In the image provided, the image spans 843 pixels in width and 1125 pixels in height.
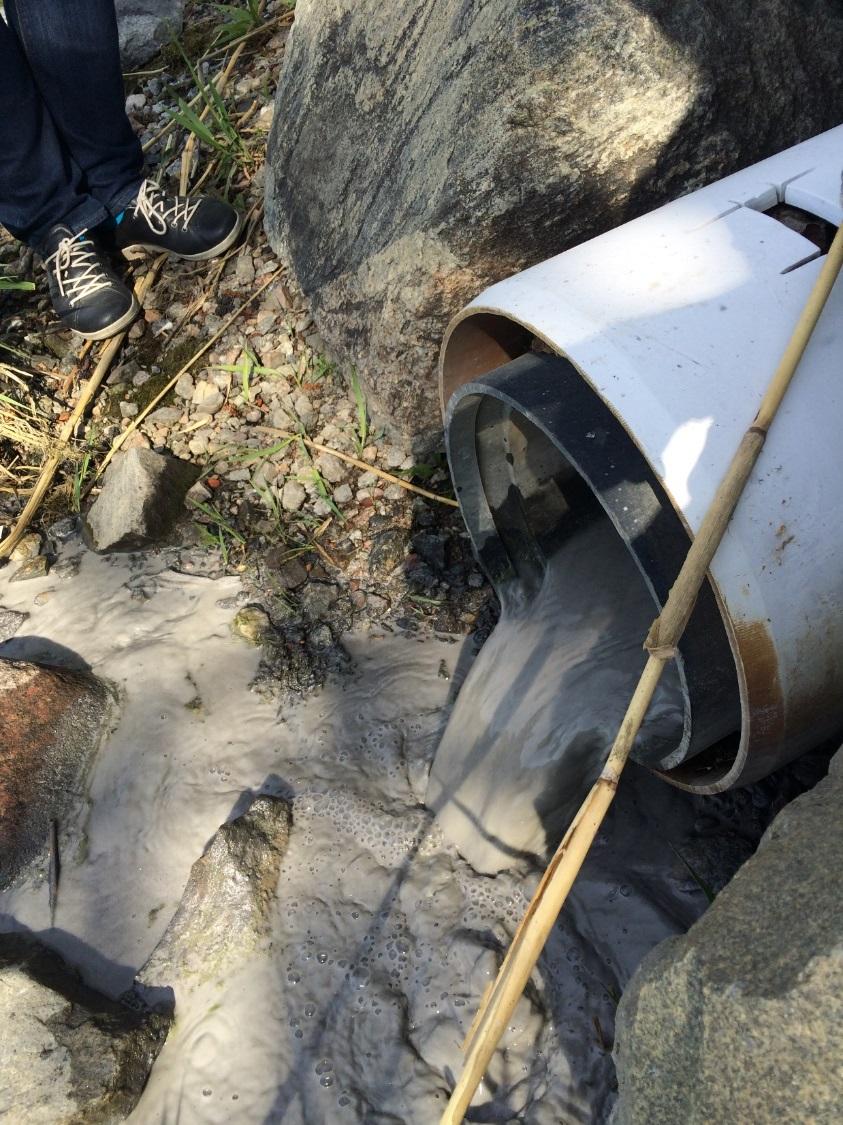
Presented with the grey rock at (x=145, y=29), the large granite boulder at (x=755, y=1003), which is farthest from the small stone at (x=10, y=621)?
the grey rock at (x=145, y=29)

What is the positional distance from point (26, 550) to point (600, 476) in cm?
164

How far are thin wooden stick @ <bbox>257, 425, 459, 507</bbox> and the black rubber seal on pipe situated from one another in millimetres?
328

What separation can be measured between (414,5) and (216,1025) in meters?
2.07

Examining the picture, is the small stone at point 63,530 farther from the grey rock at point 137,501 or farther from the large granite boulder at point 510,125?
the large granite boulder at point 510,125

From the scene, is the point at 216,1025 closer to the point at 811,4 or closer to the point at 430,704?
the point at 430,704

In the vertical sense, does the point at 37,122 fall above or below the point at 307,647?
above

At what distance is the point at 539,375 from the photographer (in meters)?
1.43

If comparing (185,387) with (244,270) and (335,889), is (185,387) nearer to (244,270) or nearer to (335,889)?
(244,270)

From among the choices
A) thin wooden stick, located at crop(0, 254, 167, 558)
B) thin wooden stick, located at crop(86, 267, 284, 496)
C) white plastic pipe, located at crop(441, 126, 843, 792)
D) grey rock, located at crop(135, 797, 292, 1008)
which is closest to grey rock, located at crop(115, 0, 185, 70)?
thin wooden stick, located at crop(0, 254, 167, 558)

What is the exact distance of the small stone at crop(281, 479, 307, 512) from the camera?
7.48ft

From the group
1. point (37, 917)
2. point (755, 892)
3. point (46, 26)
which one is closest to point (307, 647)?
point (37, 917)

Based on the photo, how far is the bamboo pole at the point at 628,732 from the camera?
3.34 ft

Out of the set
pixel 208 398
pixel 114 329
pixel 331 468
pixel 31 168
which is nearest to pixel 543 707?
pixel 331 468

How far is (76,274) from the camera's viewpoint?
2.54 meters
